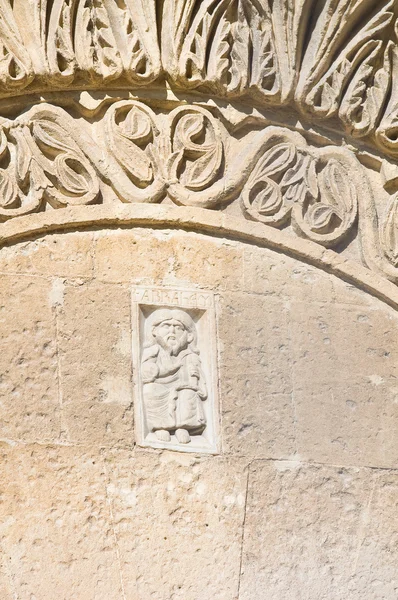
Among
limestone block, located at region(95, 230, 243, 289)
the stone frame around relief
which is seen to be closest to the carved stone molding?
limestone block, located at region(95, 230, 243, 289)

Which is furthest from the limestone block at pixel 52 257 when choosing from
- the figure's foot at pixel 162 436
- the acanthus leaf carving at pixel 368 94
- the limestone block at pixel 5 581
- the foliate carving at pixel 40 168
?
the acanthus leaf carving at pixel 368 94

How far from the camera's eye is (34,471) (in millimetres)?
4715

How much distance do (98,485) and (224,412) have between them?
539mm

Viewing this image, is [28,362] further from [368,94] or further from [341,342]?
[368,94]

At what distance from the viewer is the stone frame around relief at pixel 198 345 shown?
4910 mm

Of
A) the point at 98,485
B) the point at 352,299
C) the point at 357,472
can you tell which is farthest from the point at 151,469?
the point at 352,299

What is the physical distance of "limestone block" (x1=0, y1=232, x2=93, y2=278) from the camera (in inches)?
200

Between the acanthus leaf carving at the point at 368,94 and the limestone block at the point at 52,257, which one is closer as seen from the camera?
the limestone block at the point at 52,257

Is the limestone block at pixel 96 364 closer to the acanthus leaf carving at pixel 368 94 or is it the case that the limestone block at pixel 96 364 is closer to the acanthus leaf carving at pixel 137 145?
the acanthus leaf carving at pixel 137 145

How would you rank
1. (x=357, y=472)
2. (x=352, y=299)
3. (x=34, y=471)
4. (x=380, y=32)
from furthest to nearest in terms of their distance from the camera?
(x=380, y=32) < (x=352, y=299) < (x=357, y=472) < (x=34, y=471)

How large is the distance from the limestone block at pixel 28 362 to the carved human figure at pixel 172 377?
1.10 feet

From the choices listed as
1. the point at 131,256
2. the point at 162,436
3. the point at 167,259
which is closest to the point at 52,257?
the point at 131,256

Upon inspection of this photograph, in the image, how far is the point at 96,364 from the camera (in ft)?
16.3

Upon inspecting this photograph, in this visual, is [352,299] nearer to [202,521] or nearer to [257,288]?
Answer: [257,288]
